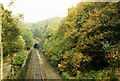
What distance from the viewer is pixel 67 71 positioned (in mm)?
27906

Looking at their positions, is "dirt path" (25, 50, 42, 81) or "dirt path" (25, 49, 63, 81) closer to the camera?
"dirt path" (25, 49, 63, 81)

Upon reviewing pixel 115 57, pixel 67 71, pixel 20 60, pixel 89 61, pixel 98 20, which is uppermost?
pixel 98 20

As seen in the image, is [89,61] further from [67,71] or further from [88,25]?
[67,71]

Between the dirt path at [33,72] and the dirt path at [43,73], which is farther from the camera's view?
the dirt path at [33,72]

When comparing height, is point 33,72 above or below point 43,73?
below

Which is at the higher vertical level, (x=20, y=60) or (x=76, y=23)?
(x=76, y=23)

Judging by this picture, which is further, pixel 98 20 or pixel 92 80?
pixel 98 20

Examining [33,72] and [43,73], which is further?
[33,72]

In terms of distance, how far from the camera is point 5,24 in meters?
28.6

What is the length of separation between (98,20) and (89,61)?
3377mm

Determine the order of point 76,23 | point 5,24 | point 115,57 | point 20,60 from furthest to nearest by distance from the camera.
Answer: point 20,60, point 76,23, point 5,24, point 115,57

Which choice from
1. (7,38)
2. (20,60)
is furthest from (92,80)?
(20,60)

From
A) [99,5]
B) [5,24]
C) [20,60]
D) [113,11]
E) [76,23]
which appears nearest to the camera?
[113,11]

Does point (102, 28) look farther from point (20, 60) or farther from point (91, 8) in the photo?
point (20, 60)
